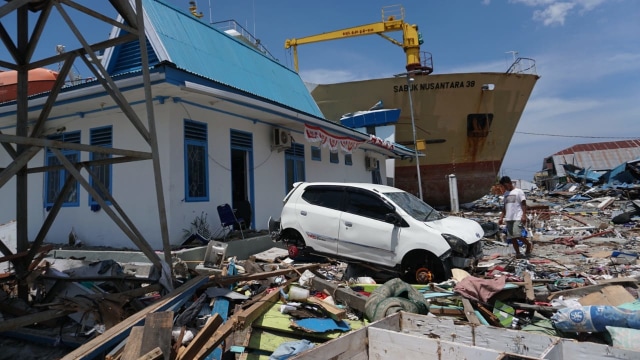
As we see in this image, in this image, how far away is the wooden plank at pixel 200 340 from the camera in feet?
11.2

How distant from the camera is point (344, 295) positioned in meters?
5.39

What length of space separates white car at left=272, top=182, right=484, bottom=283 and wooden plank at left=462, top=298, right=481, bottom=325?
55.8 inches

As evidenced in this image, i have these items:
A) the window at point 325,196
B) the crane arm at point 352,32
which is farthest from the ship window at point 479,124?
the window at point 325,196

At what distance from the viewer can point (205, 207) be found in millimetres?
9000

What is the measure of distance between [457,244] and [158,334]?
4.78m

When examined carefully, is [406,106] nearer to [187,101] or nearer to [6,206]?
[187,101]

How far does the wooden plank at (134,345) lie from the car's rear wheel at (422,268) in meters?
4.51

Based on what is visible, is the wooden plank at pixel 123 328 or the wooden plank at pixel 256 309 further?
the wooden plank at pixel 256 309

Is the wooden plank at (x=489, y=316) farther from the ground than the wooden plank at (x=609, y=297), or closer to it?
closer to it

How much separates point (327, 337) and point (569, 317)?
8.38 feet

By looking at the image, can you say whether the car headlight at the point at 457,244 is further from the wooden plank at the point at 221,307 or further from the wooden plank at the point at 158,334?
the wooden plank at the point at 158,334

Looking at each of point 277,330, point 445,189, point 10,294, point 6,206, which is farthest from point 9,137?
point 445,189

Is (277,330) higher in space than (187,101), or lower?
lower

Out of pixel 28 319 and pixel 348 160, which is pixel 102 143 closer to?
pixel 28 319
